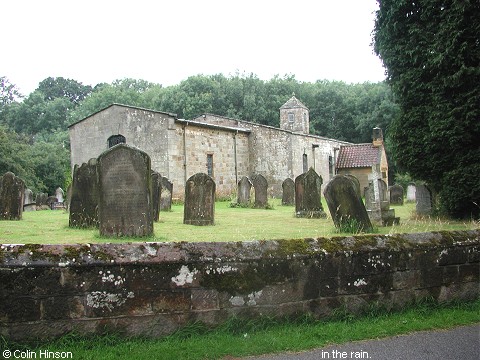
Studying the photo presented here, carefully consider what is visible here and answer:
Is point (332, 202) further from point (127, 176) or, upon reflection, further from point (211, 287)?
point (211, 287)

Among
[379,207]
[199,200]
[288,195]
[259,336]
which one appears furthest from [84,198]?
[288,195]

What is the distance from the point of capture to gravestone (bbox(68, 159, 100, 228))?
408 inches

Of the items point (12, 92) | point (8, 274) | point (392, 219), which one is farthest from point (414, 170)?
point (12, 92)

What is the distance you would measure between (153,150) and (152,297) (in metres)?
24.7

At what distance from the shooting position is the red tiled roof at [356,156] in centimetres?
3997

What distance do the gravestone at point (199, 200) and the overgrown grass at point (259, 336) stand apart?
25.7ft

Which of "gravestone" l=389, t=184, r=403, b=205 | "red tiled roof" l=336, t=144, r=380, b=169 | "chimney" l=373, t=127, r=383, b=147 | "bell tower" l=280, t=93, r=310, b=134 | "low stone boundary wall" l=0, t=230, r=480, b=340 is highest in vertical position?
"bell tower" l=280, t=93, r=310, b=134

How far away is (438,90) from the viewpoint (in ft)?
38.3

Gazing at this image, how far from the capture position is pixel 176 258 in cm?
357

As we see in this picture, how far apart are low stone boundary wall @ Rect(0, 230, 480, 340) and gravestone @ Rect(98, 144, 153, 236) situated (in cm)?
481

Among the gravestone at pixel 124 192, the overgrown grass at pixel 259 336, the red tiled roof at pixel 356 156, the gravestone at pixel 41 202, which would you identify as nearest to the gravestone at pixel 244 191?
the gravestone at pixel 41 202

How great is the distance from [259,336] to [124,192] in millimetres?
5426

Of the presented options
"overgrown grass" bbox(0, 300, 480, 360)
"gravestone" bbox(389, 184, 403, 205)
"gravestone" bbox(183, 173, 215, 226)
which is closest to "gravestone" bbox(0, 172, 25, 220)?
"gravestone" bbox(183, 173, 215, 226)

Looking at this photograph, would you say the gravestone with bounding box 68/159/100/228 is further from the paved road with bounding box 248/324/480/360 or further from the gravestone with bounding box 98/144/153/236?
the paved road with bounding box 248/324/480/360
